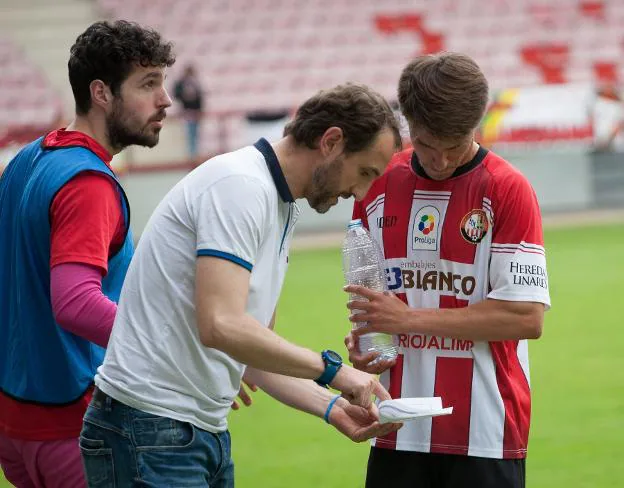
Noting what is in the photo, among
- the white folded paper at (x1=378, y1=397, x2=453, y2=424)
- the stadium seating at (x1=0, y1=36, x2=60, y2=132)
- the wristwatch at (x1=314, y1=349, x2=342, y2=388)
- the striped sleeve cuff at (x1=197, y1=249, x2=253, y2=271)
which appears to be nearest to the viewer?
the striped sleeve cuff at (x1=197, y1=249, x2=253, y2=271)

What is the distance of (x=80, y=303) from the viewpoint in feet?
10.3

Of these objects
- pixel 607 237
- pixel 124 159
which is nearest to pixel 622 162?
pixel 607 237

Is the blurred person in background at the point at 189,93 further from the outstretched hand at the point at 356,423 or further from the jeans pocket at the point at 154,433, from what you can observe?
the jeans pocket at the point at 154,433

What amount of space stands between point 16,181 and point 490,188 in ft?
4.81

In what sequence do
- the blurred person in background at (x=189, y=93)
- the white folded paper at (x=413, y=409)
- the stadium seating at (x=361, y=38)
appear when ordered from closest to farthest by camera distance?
1. the white folded paper at (x=413, y=409)
2. the blurred person in background at (x=189, y=93)
3. the stadium seating at (x=361, y=38)

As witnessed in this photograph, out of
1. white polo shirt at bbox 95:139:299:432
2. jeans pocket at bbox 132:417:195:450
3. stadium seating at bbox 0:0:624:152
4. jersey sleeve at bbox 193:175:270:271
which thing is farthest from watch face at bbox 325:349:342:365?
stadium seating at bbox 0:0:624:152

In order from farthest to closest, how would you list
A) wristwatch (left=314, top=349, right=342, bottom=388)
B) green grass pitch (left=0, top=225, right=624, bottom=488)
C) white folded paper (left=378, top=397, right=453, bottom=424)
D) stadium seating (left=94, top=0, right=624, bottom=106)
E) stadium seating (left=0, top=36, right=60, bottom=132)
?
stadium seating (left=94, top=0, right=624, bottom=106)
stadium seating (left=0, top=36, right=60, bottom=132)
green grass pitch (left=0, top=225, right=624, bottom=488)
white folded paper (left=378, top=397, right=453, bottom=424)
wristwatch (left=314, top=349, right=342, bottom=388)

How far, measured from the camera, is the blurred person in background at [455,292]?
134 inches

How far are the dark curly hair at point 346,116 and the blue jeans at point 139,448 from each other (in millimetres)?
845

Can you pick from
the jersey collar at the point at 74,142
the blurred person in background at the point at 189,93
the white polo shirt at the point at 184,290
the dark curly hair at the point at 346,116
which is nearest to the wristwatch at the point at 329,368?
the white polo shirt at the point at 184,290

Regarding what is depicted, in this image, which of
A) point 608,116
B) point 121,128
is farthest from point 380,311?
point 608,116

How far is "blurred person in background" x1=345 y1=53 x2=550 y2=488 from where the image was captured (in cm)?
339

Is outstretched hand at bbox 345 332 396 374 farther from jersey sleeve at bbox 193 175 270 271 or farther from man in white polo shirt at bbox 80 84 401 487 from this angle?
jersey sleeve at bbox 193 175 270 271

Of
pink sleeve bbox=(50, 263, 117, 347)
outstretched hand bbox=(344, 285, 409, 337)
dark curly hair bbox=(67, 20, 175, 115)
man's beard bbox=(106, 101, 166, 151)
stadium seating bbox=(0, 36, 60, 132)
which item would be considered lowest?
pink sleeve bbox=(50, 263, 117, 347)
